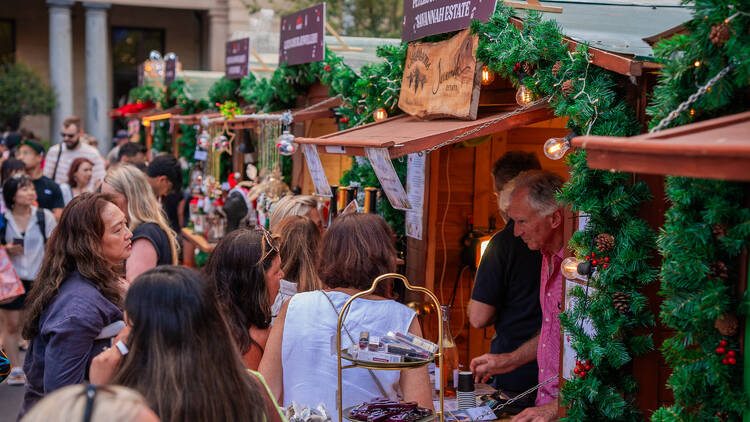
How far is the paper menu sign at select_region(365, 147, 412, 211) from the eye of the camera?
4.38 metres

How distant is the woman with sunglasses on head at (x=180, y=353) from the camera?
212cm

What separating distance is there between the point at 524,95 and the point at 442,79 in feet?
3.09

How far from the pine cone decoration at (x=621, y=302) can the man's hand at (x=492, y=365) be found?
1127 mm

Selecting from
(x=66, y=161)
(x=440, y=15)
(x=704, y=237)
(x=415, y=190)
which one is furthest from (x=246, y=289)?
(x=66, y=161)

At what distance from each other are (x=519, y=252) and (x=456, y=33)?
135cm

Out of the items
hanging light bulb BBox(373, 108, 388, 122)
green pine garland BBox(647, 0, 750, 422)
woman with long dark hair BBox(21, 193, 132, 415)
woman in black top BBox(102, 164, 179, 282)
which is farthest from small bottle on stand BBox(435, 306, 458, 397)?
hanging light bulb BBox(373, 108, 388, 122)

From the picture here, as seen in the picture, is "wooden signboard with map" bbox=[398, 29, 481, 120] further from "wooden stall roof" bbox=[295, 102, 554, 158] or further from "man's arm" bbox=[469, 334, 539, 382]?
"man's arm" bbox=[469, 334, 539, 382]

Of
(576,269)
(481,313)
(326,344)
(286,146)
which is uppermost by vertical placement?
(286,146)

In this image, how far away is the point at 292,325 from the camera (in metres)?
3.14

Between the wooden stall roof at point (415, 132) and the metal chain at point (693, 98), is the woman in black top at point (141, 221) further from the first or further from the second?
the metal chain at point (693, 98)

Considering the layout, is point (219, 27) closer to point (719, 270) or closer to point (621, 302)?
point (621, 302)

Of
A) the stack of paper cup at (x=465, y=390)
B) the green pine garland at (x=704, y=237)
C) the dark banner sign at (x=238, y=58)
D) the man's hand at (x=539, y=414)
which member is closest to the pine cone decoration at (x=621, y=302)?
the green pine garland at (x=704, y=237)

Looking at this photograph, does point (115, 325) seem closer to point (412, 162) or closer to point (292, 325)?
point (292, 325)

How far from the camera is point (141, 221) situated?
5.03m
